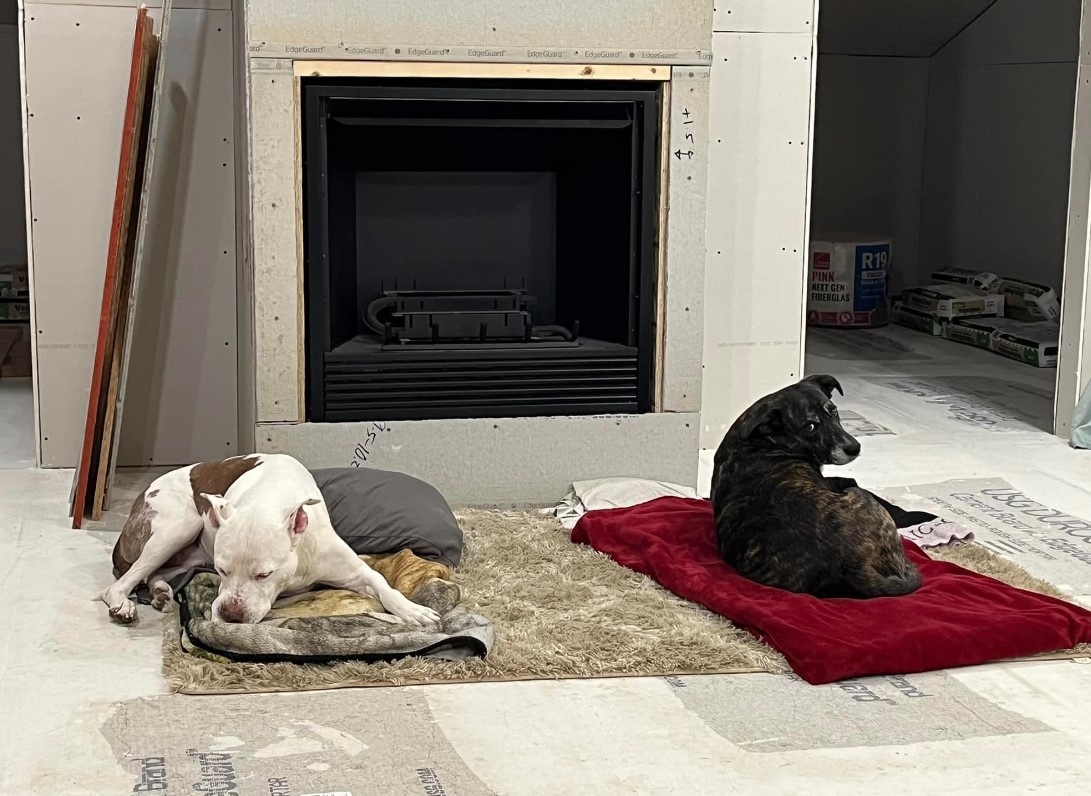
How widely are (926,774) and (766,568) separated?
2.70ft

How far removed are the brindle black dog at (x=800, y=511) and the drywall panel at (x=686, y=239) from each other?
76cm

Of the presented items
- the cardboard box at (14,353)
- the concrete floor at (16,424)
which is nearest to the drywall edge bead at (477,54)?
the concrete floor at (16,424)

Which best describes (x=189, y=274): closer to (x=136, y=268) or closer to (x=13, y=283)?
(x=136, y=268)

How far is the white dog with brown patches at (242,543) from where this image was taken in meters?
2.74

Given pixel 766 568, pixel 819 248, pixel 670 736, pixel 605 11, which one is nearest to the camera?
pixel 670 736

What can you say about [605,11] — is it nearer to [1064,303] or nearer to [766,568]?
[766,568]

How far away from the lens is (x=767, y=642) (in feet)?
9.25

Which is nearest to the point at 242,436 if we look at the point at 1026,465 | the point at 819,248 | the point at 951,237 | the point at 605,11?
the point at 605,11

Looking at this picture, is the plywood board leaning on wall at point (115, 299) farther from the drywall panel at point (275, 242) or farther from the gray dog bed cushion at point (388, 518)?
the gray dog bed cushion at point (388, 518)

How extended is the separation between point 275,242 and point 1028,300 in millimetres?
4883

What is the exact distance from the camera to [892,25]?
7859mm

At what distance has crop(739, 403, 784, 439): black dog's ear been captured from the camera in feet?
10.4

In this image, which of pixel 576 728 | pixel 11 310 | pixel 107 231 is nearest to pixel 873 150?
pixel 11 310

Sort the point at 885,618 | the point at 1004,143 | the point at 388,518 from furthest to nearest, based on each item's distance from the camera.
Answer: the point at 1004,143, the point at 388,518, the point at 885,618
